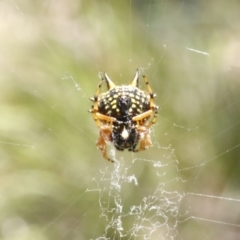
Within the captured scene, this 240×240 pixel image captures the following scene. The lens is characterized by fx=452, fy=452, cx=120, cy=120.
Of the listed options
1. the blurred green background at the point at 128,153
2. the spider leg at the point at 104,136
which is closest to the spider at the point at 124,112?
the spider leg at the point at 104,136

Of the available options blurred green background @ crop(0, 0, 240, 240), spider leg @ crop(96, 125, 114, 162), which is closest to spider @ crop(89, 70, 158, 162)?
spider leg @ crop(96, 125, 114, 162)

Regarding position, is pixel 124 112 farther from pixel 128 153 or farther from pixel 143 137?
pixel 128 153

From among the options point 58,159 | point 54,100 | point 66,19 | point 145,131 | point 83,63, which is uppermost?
point 66,19

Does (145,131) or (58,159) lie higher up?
(58,159)

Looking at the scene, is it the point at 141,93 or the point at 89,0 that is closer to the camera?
the point at 141,93

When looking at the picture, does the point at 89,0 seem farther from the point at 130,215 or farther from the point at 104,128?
the point at 130,215

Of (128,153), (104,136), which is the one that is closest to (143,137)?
(104,136)

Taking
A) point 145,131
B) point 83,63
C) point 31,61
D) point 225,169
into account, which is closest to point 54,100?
point 83,63
